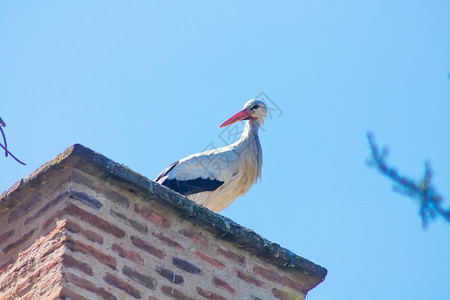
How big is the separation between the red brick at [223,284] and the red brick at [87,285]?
0.67 meters

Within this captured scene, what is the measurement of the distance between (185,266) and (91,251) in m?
0.54

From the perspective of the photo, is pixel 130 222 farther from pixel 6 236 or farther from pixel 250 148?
pixel 250 148

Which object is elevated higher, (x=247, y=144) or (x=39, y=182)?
(x=247, y=144)

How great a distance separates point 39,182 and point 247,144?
16.5ft

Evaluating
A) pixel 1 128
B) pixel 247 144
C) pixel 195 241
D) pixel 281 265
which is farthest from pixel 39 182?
pixel 247 144

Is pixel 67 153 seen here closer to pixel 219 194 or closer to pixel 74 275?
pixel 74 275

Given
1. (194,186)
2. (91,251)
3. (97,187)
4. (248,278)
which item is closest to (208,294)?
(248,278)

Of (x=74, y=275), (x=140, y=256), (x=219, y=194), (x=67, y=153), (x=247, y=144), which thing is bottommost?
(x=74, y=275)

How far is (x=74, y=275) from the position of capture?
4.42 m

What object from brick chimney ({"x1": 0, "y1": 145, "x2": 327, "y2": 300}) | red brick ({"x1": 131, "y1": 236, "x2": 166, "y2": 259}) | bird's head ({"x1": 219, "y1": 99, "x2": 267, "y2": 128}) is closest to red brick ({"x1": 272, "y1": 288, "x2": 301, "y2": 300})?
brick chimney ({"x1": 0, "y1": 145, "x2": 327, "y2": 300})

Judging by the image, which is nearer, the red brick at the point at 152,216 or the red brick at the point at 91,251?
the red brick at the point at 91,251

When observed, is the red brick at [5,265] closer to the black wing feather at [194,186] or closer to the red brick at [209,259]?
the red brick at [209,259]

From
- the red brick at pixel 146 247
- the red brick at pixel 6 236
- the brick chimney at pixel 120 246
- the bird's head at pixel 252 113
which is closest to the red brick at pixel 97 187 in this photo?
the brick chimney at pixel 120 246

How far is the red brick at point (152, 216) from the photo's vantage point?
4.96 meters
